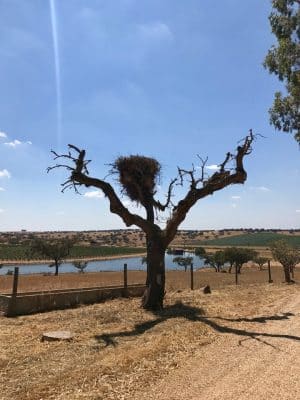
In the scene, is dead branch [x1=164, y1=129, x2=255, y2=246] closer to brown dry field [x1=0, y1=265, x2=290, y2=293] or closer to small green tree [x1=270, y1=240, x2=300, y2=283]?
brown dry field [x1=0, y1=265, x2=290, y2=293]

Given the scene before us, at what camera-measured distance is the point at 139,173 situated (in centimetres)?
1667

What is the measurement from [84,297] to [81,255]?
379ft

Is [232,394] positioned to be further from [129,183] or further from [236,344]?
[129,183]

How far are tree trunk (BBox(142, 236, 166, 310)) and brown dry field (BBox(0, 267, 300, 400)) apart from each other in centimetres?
39

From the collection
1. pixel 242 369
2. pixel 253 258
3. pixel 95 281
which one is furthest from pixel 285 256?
pixel 253 258

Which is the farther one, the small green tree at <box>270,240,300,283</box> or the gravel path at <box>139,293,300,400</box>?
the small green tree at <box>270,240,300,283</box>

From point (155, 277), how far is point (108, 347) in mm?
5788

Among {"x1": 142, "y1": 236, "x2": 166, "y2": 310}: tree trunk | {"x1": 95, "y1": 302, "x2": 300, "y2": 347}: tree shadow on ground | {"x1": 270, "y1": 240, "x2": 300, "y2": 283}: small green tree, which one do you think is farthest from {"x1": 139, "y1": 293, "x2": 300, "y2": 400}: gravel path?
{"x1": 270, "y1": 240, "x2": 300, "y2": 283}: small green tree

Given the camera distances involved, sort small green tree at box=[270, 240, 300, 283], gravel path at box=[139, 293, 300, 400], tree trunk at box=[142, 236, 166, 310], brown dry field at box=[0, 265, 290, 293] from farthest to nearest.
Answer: small green tree at box=[270, 240, 300, 283], brown dry field at box=[0, 265, 290, 293], tree trunk at box=[142, 236, 166, 310], gravel path at box=[139, 293, 300, 400]

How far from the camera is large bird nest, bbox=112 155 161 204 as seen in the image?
16.5 metres

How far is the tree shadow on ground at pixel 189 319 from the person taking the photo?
1084 cm

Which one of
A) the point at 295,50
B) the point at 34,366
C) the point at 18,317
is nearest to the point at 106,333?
the point at 34,366

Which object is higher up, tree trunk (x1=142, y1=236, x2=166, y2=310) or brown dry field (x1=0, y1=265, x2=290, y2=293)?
tree trunk (x1=142, y1=236, x2=166, y2=310)

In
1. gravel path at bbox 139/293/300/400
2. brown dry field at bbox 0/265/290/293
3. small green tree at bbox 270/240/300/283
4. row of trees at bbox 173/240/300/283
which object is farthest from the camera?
row of trees at bbox 173/240/300/283
